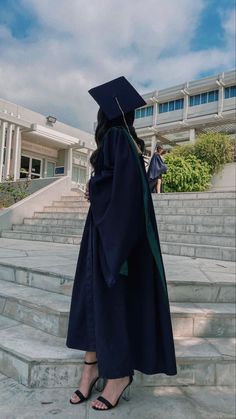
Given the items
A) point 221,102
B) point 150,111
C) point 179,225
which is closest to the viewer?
point 179,225

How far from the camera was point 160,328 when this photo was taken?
5.73 feet

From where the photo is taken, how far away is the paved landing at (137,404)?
1654 millimetres

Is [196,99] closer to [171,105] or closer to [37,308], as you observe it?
[171,105]

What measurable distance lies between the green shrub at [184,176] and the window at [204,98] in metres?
18.5

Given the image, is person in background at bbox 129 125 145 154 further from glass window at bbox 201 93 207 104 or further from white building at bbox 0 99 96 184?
glass window at bbox 201 93 207 104

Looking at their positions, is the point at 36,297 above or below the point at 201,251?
below

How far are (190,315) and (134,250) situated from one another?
926 millimetres

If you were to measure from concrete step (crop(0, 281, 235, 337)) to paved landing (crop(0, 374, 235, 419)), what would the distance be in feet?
1.39

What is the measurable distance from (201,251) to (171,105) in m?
29.2

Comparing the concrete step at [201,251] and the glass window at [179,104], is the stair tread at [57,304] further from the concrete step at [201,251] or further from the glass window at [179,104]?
the glass window at [179,104]

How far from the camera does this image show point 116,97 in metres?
1.79

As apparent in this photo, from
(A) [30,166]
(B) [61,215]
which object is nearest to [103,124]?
(B) [61,215]

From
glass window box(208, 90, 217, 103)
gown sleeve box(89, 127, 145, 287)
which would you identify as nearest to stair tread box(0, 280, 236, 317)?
gown sleeve box(89, 127, 145, 287)

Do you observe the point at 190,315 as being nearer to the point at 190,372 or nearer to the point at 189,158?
the point at 190,372
